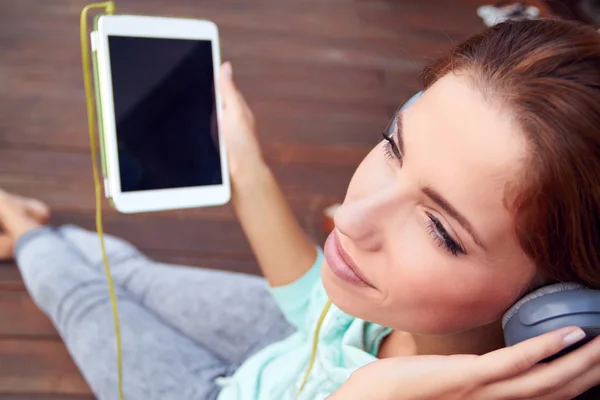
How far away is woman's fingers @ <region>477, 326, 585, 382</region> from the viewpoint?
0.56 m

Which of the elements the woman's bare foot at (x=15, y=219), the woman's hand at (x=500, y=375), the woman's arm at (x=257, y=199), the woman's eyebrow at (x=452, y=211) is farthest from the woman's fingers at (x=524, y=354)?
the woman's bare foot at (x=15, y=219)

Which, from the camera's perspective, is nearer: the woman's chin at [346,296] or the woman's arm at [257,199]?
the woman's chin at [346,296]

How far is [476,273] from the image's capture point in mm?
589

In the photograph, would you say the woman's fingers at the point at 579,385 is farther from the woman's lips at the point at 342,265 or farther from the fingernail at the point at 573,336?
the woman's lips at the point at 342,265

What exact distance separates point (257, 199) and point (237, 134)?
0.38 feet

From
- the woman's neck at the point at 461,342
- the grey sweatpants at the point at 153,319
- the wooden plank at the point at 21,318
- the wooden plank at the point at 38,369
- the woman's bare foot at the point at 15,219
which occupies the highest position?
the woman's neck at the point at 461,342

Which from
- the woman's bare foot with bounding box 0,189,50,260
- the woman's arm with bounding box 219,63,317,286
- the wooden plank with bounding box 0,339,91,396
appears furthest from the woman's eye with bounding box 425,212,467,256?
the woman's bare foot with bounding box 0,189,50,260

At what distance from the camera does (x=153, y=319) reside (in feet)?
3.66

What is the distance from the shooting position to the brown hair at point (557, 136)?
0.52m

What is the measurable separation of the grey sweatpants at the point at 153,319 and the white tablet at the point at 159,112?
0.84 ft

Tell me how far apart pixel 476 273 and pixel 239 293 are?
0.61 meters

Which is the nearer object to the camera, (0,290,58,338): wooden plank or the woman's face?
the woman's face

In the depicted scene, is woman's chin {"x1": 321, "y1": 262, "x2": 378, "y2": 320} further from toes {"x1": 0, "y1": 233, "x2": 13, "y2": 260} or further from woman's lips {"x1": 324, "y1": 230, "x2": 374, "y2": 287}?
toes {"x1": 0, "y1": 233, "x2": 13, "y2": 260}

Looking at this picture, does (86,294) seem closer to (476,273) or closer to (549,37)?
(476,273)
